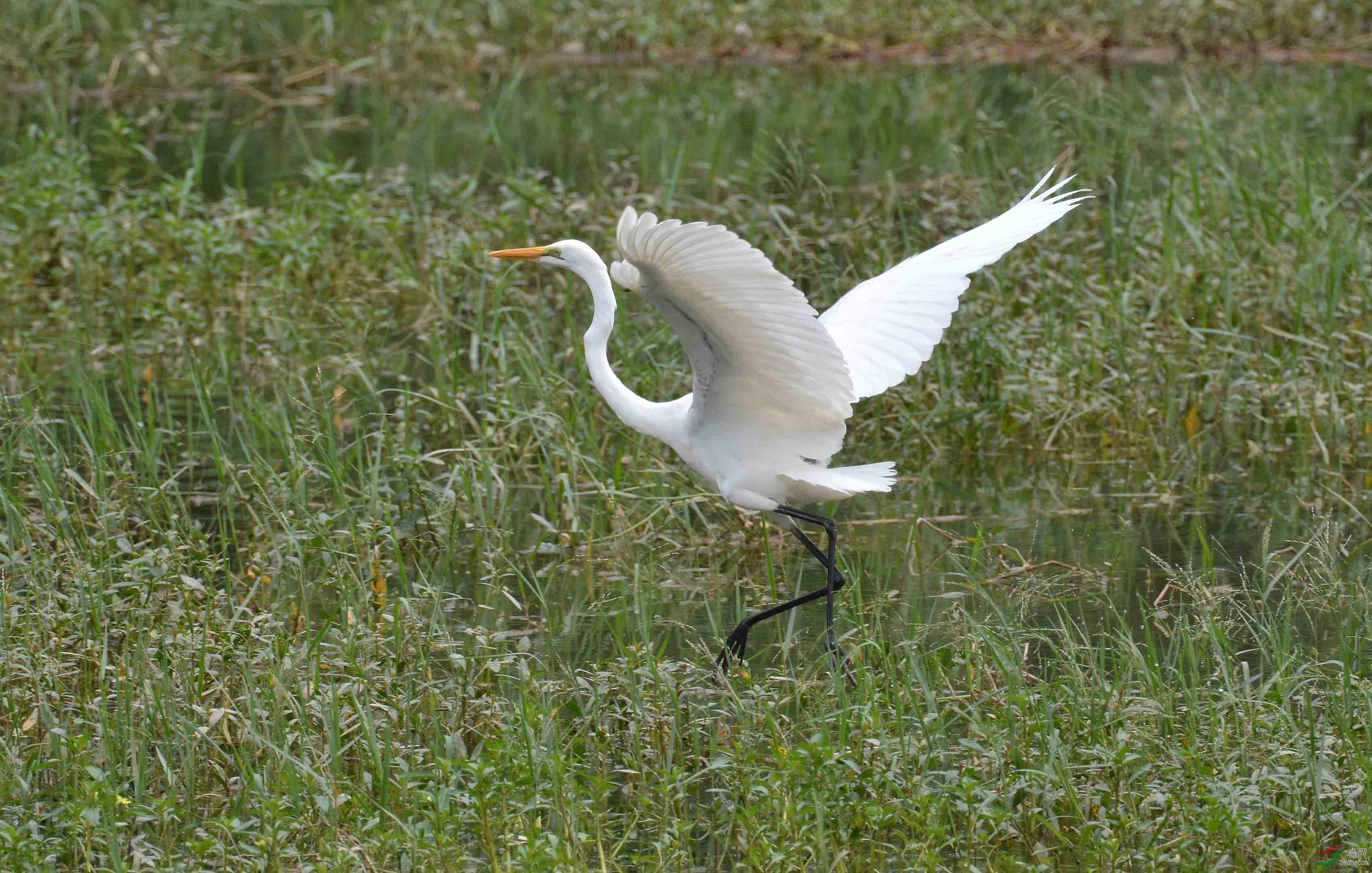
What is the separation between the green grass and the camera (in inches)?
121

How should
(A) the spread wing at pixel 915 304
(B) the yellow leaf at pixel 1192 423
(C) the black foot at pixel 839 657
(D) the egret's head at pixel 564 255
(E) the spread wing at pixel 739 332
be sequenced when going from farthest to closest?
(B) the yellow leaf at pixel 1192 423 < (A) the spread wing at pixel 915 304 < (D) the egret's head at pixel 564 255 < (C) the black foot at pixel 839 657 < (E) the spread wing at pixel 739 332

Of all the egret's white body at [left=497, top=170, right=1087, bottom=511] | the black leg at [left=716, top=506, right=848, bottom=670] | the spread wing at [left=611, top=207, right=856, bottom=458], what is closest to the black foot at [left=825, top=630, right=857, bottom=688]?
the black leg at [left=716, top=506, right=848, bottom=670]

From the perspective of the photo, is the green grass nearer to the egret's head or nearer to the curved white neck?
the curved white neck

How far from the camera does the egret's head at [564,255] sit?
156 inches

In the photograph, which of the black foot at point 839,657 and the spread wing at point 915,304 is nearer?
the black foot at point 839,657

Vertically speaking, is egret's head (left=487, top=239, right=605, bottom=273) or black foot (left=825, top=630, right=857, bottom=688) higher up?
egret's head (left=487, top=239, right=605, bottom=273)

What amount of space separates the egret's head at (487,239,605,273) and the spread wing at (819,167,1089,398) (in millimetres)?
535

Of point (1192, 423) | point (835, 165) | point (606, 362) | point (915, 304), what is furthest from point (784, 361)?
point (835, 165)

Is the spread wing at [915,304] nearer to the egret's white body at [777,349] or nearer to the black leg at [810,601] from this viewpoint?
the egret's white body at [777,349]

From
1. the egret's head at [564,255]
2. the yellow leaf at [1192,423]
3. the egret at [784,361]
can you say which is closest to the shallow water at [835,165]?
the egret at [784,361]

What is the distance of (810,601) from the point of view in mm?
4254

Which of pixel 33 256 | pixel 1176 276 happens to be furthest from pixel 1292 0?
pixel 33 256

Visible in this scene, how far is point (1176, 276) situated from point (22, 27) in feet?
32.0

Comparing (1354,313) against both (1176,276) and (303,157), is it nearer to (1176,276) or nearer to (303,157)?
(1176,276)
